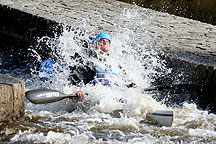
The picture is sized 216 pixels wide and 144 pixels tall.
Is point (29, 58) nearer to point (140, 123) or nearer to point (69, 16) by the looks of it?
point (69, 16)

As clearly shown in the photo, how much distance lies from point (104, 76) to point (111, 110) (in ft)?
2.29

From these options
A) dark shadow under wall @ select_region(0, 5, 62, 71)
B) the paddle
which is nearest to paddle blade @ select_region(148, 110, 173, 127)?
the paddle

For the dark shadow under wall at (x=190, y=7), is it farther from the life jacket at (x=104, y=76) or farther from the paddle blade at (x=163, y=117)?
the paddle blade at (x=163, y=117)

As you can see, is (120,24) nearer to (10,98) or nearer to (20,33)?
(20,33)

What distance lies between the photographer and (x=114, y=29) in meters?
7.41

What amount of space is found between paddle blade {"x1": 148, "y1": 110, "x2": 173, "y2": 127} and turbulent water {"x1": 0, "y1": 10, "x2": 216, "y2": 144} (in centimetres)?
6

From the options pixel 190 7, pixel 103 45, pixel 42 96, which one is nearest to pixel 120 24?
pixel 103 45

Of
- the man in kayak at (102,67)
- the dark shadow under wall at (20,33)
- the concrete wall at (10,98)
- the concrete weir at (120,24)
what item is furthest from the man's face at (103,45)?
the concrete wall at (10,98)

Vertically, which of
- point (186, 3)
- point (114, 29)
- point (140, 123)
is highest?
point (186, 3)

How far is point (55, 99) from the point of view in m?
5.16

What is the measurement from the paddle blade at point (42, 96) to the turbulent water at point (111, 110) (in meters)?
0.21

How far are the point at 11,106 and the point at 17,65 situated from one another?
150 inches

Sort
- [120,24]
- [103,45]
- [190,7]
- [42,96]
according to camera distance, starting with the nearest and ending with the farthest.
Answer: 1. [42,96]
2. [103,45]
3. [120,24]
4. [190,7]

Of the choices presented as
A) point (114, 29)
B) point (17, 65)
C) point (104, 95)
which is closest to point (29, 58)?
point (17, 65)
